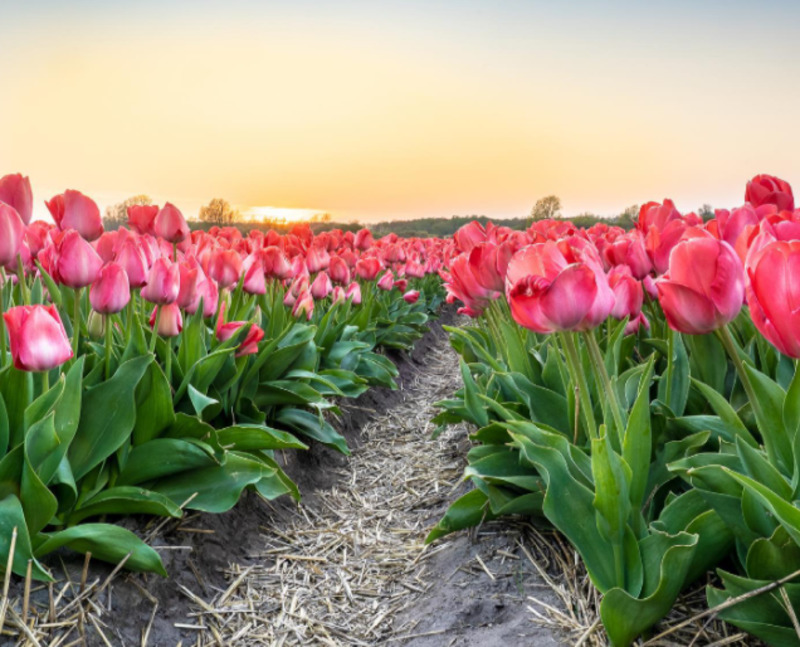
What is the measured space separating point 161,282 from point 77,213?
0.63 metres

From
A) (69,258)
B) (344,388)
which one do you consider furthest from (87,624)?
(344,388)

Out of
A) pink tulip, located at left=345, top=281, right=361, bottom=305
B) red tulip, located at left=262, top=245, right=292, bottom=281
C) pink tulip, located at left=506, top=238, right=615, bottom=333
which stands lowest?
pink tulip, located at left=345, top=281, right=361, bottom=305

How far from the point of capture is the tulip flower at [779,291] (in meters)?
1.11

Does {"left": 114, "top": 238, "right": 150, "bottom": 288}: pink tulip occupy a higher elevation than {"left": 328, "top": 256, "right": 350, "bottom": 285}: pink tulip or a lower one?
higher

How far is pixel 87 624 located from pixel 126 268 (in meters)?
1.15

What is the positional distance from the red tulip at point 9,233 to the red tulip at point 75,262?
0.12 m

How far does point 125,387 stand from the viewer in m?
2.25

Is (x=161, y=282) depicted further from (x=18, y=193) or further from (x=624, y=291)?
(x=624, y=291)

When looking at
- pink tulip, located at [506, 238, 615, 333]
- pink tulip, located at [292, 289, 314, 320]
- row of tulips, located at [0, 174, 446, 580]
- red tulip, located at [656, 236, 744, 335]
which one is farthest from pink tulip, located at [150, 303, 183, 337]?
red tulip, located at [656, 236, 744, 335]

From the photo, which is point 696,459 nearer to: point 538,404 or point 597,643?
point 597,643

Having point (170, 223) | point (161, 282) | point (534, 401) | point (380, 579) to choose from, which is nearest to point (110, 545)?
point (161, 282)

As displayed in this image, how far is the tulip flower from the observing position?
1.11 meters

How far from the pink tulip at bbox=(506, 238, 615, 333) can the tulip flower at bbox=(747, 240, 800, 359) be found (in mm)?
316

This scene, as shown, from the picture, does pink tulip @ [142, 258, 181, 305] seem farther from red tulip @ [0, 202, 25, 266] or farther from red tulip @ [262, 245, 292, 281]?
red tulip @ [262, 245, 292, 281]
